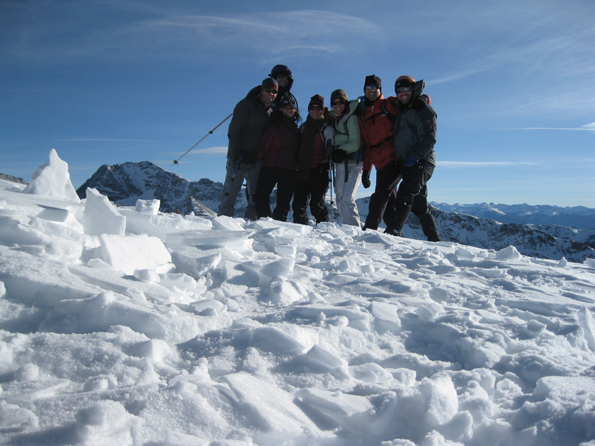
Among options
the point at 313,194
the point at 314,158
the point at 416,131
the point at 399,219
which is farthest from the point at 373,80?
the point at 399,219

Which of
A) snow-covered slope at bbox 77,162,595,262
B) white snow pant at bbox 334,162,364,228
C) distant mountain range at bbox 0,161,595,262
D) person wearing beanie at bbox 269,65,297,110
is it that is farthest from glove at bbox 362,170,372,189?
snow-covered slope at bbox 77,162,595,262

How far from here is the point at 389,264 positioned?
11.5ft

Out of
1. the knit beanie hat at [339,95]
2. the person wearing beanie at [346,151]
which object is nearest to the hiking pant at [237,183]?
the person wearing beanie at [346,151]

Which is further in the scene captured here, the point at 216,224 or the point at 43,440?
the point at 216,224

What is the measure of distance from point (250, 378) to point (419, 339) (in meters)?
1.07

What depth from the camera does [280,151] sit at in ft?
19.2

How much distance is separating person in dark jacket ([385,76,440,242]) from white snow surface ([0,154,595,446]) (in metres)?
2.54

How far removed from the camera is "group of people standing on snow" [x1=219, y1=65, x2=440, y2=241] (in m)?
5.11

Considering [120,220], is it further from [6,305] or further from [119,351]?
[119,351]

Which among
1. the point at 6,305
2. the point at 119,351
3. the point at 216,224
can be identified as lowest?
the point at 119,351

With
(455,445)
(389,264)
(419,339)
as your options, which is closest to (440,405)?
(455,445)

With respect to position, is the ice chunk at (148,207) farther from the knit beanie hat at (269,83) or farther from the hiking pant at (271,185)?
the knit beanie hat at (269,83)

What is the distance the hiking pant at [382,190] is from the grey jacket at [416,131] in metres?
0.24

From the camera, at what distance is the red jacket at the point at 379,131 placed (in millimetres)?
5312
